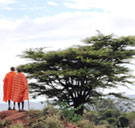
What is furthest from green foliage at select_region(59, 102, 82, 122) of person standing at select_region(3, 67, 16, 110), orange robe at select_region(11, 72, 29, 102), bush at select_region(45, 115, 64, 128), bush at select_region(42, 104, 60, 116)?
bush at select_region(45, 115, 64, 128)

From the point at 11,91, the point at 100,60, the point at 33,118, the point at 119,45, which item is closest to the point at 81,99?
the point at 100,60

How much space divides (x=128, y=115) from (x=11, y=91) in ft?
116

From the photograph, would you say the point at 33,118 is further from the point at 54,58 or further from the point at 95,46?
the point at 95,46

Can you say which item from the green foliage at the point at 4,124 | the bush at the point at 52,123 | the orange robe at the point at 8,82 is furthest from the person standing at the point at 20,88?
the bush at the point at 52,123

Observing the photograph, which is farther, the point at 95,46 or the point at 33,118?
the point at 95,46

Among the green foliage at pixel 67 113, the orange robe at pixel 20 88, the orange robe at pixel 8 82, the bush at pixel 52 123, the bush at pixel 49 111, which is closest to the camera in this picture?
the bush at pixel 52 123

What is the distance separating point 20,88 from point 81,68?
650 centimetres

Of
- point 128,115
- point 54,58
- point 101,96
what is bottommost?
point 128,115

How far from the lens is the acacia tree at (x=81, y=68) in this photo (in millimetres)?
21750

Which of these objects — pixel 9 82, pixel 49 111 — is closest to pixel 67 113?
pixel 49 111

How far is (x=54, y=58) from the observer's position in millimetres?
22516

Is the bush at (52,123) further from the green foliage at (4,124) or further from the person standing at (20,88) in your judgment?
the person standing at (20,88)

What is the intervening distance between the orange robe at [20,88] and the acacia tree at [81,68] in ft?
17.3

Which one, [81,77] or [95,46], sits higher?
[95,46]
